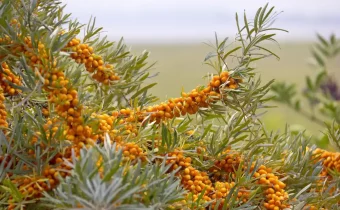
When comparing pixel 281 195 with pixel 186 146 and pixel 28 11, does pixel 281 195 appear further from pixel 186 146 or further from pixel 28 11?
pixel 28 11

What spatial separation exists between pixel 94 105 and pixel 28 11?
0.07 m

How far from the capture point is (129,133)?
0.36 metres

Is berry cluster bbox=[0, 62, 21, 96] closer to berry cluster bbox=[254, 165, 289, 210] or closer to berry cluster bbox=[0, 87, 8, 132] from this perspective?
berry cluster bbox=[0, 87, 8, 132]

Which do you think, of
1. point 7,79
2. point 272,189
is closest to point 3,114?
point 7,79

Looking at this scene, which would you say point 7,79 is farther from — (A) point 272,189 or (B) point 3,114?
(A) point 272,189

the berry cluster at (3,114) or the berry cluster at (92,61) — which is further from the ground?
the berry cluster at (92,61)

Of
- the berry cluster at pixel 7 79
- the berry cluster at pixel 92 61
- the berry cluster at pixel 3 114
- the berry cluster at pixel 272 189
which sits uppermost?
the berry cluster at pixel 92 61

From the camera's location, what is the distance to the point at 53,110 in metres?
0.35

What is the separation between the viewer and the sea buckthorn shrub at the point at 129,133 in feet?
0.97

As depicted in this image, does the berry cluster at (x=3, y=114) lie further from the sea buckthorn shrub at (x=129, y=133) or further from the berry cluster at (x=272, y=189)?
the berry cluster at (x=272, y=189)

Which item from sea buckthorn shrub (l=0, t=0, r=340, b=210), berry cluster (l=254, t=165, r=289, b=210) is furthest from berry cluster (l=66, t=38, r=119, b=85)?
berry cluster (l=254, t=165, r=289, b=210)

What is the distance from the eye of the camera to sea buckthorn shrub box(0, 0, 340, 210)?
29 cm

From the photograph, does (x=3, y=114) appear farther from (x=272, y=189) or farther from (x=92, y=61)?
(x=272, y=189)

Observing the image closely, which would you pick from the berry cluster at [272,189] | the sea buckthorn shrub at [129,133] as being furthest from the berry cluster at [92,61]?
the berry cluster at [272,189]
